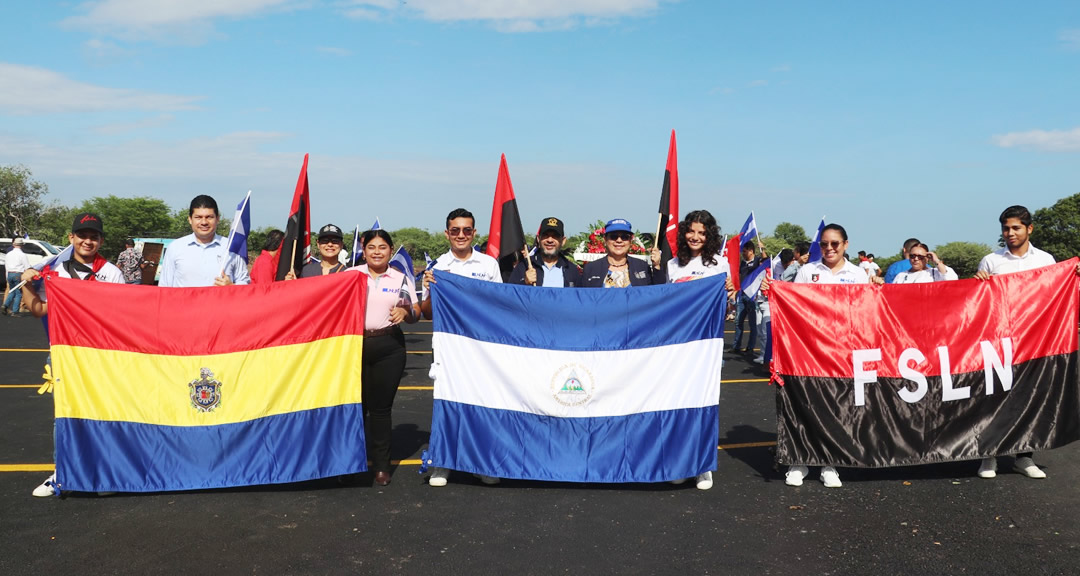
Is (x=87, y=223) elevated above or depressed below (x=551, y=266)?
above

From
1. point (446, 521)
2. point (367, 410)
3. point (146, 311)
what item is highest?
point (146, 311)

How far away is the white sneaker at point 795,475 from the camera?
17.7ft

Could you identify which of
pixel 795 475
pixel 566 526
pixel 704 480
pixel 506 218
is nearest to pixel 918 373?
pixel 795 475

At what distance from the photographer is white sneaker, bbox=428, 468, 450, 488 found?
536 cm

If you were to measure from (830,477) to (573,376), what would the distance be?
1955 mm

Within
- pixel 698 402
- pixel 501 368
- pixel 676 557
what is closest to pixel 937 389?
pixel 698 402

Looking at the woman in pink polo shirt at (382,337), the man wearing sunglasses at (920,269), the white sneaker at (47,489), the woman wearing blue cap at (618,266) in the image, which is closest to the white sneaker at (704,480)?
the woman wearing blue cap at (618,266)

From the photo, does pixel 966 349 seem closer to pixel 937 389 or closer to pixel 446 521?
pixel 937 389

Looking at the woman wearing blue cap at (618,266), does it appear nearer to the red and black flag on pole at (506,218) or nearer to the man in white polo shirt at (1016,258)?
the red and black flag on pole at (506,218)

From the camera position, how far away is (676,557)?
4078 millimetres

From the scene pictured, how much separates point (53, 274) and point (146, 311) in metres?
0.69

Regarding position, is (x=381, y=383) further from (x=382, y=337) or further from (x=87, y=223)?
(x=87, y=223)

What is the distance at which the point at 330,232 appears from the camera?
671 cm

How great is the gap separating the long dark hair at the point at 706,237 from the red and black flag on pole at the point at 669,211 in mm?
67
